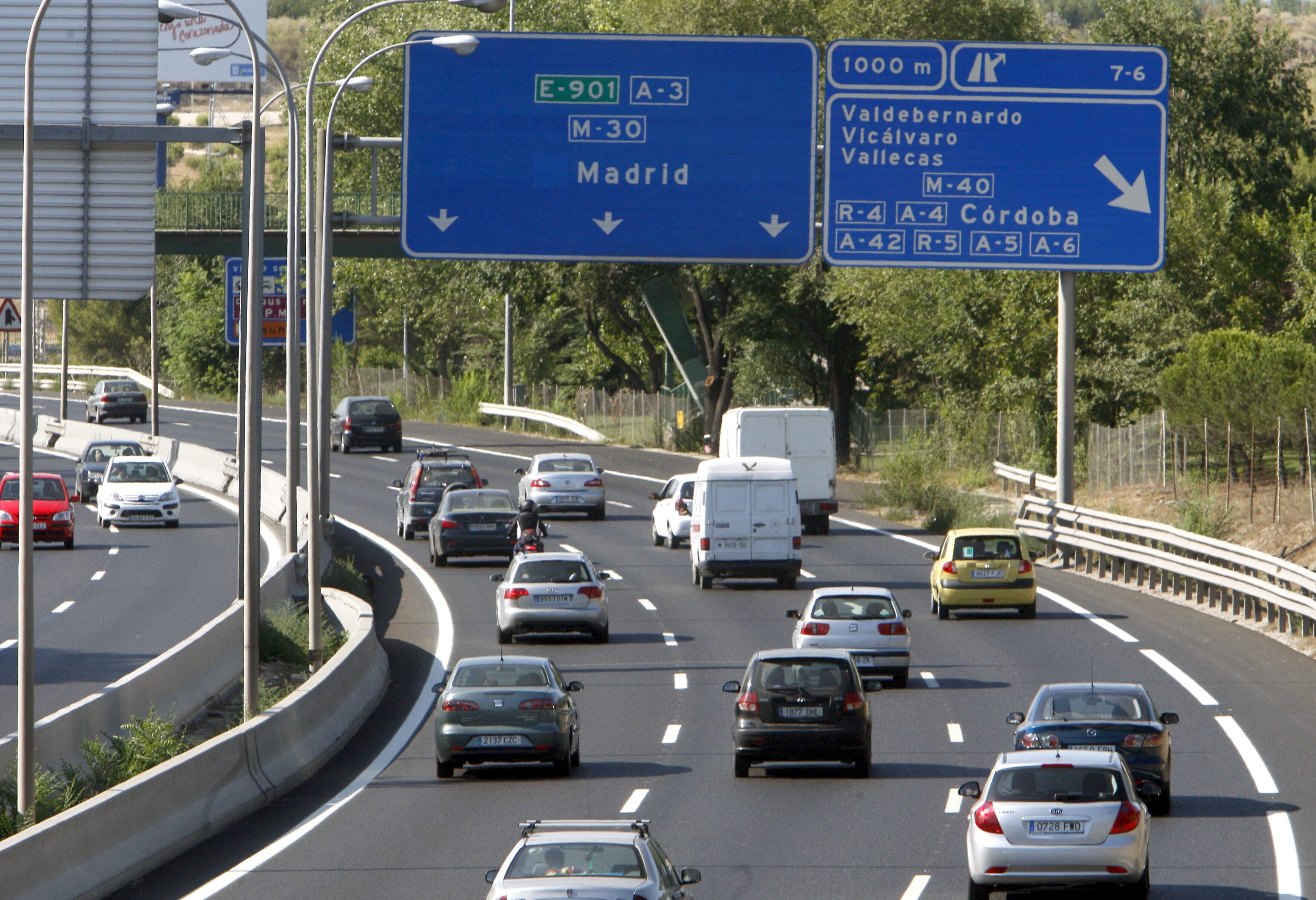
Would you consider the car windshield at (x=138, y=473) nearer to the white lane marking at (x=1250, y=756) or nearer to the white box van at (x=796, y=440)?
the white box van at (x=796, y=440)

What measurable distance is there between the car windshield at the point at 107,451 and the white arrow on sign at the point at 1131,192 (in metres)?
35.6

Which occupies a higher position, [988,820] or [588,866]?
[588,866]

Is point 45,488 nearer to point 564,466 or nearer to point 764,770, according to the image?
point 564,466

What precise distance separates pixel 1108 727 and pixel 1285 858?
277cm

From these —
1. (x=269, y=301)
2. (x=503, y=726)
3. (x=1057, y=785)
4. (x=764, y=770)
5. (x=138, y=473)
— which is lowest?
(x=764, y=770)

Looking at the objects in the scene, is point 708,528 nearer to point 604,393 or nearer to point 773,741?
point 773,741

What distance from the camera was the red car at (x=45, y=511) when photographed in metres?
43.8

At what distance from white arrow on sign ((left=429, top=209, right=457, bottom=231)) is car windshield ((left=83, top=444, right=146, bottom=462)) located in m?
32.9

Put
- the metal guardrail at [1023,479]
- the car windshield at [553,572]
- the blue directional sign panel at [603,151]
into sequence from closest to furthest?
1. the blue directional sign panel at [603,151]
2. the car windshield at [553,572]
3. the metal guardrail at [1023,479]

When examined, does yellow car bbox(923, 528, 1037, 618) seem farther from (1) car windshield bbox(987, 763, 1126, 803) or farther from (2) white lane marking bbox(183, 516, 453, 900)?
(1) car windshield bbox(987, 763, 1126, 803)

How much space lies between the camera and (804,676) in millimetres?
20828

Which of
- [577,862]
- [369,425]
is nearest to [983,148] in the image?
[577,862]

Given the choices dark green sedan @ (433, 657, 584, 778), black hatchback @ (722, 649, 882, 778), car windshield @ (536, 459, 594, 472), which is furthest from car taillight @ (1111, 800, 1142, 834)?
car windshield @ (536, 459, 594, 472)

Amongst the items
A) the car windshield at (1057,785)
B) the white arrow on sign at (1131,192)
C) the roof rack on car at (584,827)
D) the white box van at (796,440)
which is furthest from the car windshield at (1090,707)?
the white box van at (796,440)
